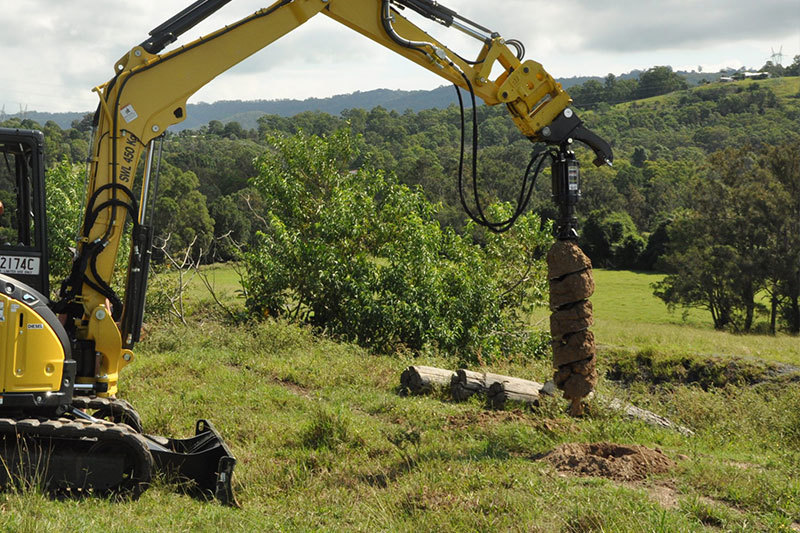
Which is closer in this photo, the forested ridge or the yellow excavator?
the yellow excavator

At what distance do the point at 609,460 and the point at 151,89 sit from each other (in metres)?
5.73

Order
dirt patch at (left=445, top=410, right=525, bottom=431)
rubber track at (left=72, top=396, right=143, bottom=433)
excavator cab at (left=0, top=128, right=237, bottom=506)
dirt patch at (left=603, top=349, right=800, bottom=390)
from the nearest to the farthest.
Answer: excavator cab at (left=0, top=128, right=237, bottom=506)
rubber track at (left=72, top=396, right=143, bottom=433)
dirt patch at (left=445, top=410, right=525, bottom=431)
dirt patch at (left=603, top=349, right=800, bottom=390)

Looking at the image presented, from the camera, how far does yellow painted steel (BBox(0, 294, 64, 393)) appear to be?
6.36 meters

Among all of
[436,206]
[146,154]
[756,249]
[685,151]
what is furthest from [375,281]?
[685,151]

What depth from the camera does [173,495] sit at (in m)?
6.66

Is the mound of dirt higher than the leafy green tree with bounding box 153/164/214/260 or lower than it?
lower

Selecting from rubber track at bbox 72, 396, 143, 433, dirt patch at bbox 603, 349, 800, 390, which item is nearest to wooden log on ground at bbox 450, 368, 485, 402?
rubber track at bbox 72, 396, 143, 433

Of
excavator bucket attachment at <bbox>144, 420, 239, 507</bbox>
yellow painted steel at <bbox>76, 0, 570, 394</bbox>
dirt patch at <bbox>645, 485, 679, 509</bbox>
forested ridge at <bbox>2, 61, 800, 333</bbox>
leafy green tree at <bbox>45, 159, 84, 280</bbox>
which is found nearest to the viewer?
dirt patch at <bbox>645, 485, 679, 509</bbox>

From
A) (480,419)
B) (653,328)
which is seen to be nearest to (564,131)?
(480,419)

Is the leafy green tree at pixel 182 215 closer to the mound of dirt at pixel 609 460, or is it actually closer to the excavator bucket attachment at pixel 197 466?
the excavator bucket attachment at pixel 197 466

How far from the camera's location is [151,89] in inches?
285

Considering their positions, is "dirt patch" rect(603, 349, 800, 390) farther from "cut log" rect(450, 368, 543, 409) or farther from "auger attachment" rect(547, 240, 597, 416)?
"auger attachment" rect(547, 240, 597, 416)

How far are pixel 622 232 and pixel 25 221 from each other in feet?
182

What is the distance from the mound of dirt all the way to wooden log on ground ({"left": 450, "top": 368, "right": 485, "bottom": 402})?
339cm
